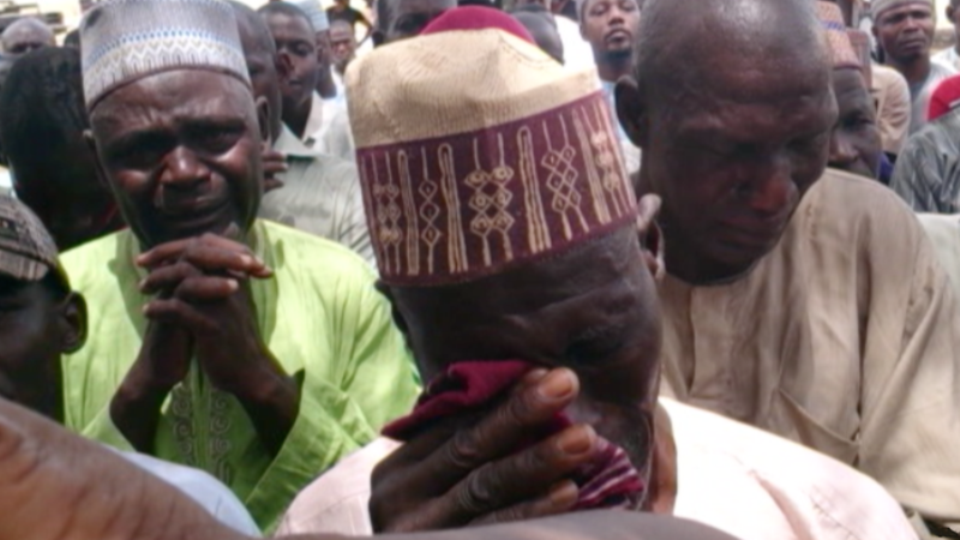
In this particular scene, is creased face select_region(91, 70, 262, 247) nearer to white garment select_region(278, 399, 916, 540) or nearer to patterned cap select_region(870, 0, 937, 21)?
white garment select_region(278, 399, 916, 540)

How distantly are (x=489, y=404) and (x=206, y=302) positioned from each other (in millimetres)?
1258

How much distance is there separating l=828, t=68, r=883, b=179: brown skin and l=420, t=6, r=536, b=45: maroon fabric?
2985mm

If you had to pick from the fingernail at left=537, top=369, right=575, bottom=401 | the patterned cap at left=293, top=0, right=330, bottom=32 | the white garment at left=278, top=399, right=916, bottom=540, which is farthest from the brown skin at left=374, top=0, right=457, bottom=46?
the fingernail at left=537, top=369, right=575, bottom=401

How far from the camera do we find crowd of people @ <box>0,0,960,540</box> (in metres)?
2.21

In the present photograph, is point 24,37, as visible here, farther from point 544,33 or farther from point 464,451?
point 464,451

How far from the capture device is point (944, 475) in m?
3.49

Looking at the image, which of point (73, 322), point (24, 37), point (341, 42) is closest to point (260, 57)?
point (73, 322)

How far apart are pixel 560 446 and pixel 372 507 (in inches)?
13.7

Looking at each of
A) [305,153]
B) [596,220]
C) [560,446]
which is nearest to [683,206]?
[596,220]

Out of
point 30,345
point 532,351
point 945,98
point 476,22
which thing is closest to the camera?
point 532,351

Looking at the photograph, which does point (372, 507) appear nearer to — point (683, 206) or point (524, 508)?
point (524, 508)

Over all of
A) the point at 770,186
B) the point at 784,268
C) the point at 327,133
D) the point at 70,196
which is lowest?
the point at 327,133

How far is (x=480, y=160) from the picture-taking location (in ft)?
7.65

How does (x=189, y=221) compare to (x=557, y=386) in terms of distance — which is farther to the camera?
(x=189, y=221)
